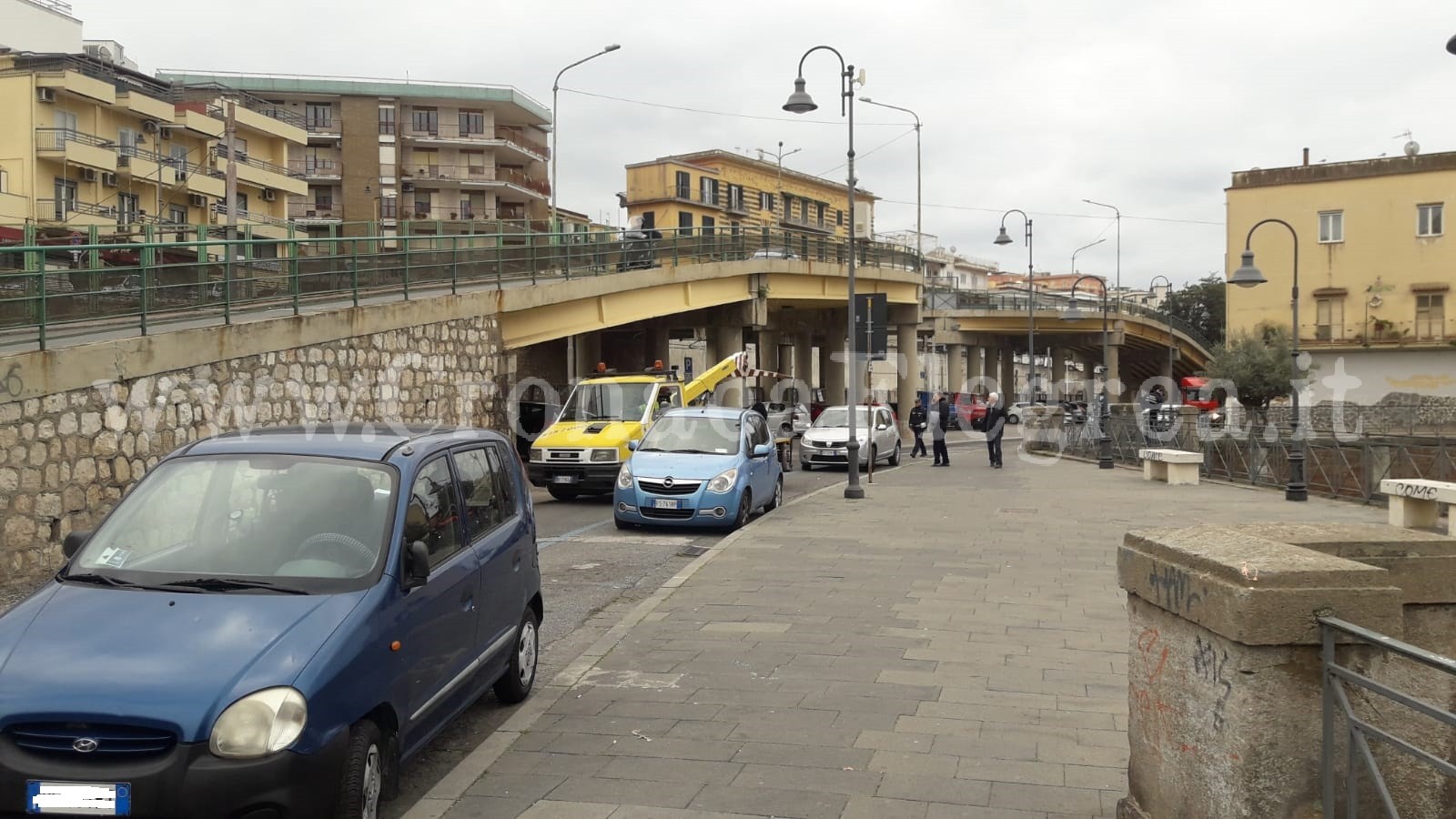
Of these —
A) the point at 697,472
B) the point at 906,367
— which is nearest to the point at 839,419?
the point at 697,472

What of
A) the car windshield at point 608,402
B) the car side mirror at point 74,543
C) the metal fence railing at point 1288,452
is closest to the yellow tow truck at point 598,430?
the car windshield at point 608,402

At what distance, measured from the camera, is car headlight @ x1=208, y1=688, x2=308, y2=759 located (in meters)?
3.91

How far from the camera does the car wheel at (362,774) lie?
13.8ft

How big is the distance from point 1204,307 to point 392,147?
226 feet

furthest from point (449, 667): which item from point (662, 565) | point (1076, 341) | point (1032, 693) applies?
point (1076, 341)

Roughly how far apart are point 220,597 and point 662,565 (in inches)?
309

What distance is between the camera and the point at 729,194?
82875 millimetres

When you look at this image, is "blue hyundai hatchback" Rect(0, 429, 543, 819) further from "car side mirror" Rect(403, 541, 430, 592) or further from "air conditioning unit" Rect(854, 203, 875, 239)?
"air conditioning unit" Rect(854, 203, 875, 239)

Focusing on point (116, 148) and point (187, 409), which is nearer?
point (187, 409)

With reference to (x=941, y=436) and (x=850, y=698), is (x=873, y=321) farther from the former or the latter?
(x=850, y=698)

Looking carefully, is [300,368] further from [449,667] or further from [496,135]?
[496,135]

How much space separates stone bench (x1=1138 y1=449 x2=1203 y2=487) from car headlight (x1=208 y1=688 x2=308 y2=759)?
21550 mm

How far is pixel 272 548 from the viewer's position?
5.01 metres

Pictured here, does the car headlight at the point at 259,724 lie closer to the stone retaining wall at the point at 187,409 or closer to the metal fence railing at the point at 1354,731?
the stone retaining wall at the point at 187,409
